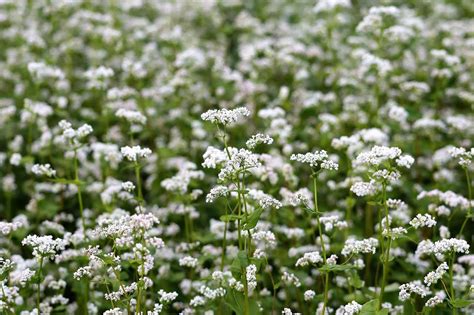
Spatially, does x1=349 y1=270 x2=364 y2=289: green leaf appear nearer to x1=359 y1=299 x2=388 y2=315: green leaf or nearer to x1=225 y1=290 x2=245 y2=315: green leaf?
x1=359 y1=299 x2=388 y2=315: green leaf

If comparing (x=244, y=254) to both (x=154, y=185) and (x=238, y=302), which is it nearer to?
(x=238, y=302)

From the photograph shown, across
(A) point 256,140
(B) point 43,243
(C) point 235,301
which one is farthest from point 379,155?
(B) point 43,243

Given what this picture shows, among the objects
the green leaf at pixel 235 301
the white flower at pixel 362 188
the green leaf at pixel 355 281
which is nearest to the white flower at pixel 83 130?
the green leaf at pixel 235 301

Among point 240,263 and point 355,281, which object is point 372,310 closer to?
point 355,281

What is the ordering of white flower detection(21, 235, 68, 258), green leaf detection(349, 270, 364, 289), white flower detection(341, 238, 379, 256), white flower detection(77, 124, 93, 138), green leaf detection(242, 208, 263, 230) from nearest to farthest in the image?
green leaf detection(242, 208, 263, 230), white flower detection(21, 235, 68, 258), white flower detection(341, 238, 379, 256), green leaf detection(349, 270, 364, 289), white flower detection(77, 124, 93, 138)

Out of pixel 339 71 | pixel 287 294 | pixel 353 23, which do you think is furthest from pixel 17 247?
pixel 353 23

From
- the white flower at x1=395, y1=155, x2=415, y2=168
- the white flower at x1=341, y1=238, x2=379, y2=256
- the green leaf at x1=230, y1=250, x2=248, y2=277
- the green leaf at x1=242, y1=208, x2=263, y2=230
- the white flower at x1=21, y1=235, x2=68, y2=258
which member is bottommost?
the white flower at x1=341, y1=238, x2=379, y2=256

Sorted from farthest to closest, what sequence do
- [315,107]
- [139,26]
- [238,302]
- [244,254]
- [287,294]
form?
[139,26]
[315,107]
[287,294]
[238,302]
[244,254]

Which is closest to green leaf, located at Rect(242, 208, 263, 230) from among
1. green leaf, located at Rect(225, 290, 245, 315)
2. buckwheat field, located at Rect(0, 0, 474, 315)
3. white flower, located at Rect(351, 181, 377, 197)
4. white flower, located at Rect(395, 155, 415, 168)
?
buckwheat field, located at Rect(0, 0, 474, 315)
